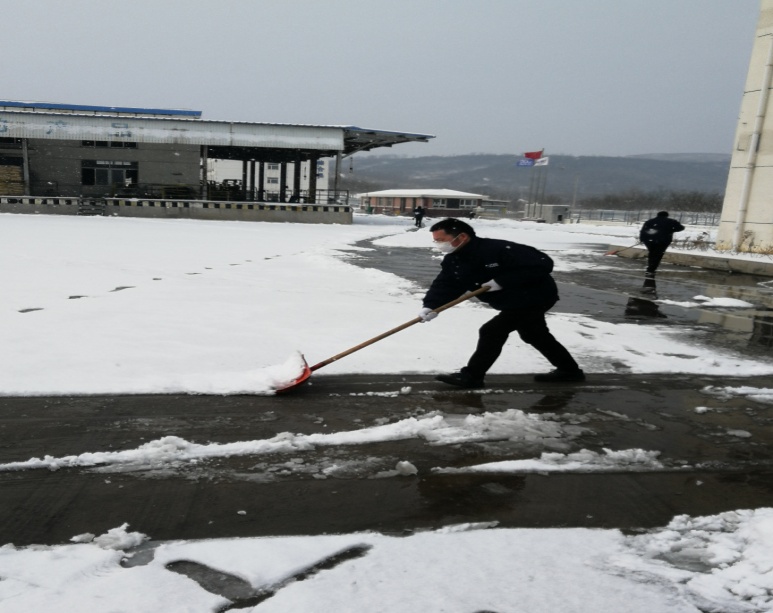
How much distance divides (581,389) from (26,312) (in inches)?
228

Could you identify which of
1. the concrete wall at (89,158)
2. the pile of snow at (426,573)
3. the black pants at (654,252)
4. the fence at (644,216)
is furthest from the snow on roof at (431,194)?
the pile of snow at (426,573)

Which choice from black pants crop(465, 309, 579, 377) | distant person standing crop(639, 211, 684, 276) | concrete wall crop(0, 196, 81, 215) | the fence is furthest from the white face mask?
the fence

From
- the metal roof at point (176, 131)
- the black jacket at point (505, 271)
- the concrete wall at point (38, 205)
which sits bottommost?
the concrete wall at point (38, 205)

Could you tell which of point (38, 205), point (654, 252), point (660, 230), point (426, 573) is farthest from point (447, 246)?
point (38, 205)

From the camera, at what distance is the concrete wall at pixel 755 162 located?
653 inches

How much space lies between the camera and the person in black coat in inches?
174

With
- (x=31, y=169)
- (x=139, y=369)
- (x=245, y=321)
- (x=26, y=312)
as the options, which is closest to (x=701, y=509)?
(x=139, y=369)

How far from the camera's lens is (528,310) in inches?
176

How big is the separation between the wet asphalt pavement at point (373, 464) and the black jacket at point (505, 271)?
2.36ft

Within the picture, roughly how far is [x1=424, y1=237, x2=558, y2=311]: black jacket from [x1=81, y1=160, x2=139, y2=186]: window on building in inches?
1355

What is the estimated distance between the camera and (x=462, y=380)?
4.49m

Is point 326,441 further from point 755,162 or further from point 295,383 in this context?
point 755,162

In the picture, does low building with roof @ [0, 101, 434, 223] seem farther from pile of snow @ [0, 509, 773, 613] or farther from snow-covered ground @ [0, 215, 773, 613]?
pile of snow @ [0, 509, 773, 613]

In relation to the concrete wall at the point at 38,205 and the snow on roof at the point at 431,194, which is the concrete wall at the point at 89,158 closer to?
the concrete wall at the point at 38,205
